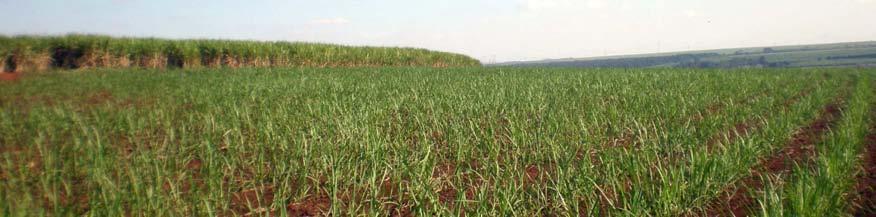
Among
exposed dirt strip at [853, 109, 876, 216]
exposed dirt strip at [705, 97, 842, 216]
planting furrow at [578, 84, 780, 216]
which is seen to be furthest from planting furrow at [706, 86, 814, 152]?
exposed dirt strip at [853, 109, 876, 216]

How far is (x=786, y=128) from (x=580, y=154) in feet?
7.95

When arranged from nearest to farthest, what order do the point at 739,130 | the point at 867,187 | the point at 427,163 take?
the point at 427,163 → the point at 867,187 → the point at 739,130

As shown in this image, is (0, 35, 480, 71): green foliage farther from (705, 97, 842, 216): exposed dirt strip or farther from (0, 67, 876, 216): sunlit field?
(705, 97, 842, 216): exposed dirt strip

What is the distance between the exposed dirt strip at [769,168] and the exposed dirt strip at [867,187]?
406mm

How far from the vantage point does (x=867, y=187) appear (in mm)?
3898

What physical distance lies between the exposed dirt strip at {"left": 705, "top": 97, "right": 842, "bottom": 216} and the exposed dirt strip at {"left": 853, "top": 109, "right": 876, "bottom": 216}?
0.41 meters

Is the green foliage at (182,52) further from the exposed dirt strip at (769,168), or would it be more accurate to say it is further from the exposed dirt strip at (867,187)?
the exposed dirt strip at (867,187)

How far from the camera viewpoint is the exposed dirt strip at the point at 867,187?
3455 mm

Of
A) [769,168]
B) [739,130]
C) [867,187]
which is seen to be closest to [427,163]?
[769,168]

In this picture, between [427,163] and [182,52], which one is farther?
[182,52]

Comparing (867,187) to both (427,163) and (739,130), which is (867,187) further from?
(427,163)

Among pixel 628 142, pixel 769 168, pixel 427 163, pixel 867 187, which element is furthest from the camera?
pixel 628 142

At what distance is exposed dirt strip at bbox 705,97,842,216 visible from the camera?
336 cm

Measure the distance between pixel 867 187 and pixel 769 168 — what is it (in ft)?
2.24
